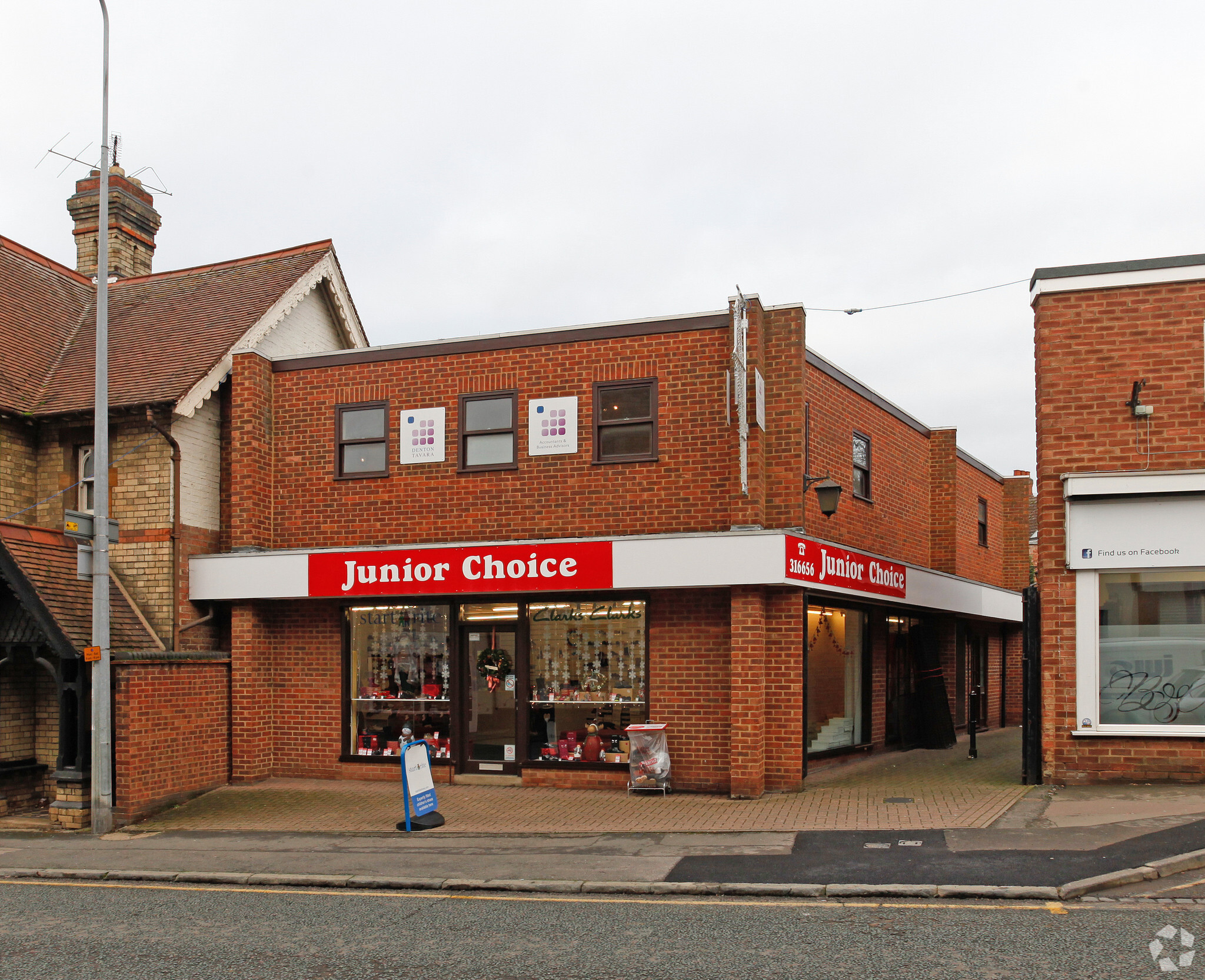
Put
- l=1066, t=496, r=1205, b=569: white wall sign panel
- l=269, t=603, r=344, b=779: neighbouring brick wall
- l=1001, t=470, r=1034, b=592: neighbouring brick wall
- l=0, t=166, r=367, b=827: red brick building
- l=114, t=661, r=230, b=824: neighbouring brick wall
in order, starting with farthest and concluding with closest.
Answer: l=1001, t=470, r=1034, b=592: neighbouring brick wall
l=269, t=603, r=344, b=779: neighbouring brick wall
l=0, t=166, r=367, b=827: red brick building
l=114, t=661, r=230, b=824: neighbouring brick wall
l=1066, t=496, r=1205, b=569: white wall sign panel

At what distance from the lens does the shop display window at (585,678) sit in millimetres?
14898

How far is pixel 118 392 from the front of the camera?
1628 centimetres

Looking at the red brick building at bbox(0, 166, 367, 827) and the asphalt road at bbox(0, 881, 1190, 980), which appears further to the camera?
the red brick building at bbox(0, 166, 367, 827)

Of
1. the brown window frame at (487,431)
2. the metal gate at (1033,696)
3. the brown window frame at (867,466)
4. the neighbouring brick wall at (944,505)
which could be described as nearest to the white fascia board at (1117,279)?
the metal gate at (1033,696)

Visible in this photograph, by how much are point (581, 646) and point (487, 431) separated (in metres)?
3.38

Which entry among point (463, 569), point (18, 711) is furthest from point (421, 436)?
point (18, 711)

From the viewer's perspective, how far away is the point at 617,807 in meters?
13.5

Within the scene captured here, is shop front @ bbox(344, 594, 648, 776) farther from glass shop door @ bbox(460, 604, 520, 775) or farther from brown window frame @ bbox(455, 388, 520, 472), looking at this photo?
brown window frame @ bbox(455, 388, 520, 472)

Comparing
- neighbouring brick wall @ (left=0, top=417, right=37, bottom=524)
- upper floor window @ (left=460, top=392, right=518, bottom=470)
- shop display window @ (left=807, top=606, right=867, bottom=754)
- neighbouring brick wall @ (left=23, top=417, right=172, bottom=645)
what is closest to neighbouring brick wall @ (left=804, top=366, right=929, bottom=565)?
shop display window @ (left=807, top=606, right=867, bottom=754)

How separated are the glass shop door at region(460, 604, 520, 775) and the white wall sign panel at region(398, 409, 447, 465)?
231 cm

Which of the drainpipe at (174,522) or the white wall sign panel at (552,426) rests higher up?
the white wall sign panel at (552,426)

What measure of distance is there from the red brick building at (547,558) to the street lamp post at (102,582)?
0.65 meters

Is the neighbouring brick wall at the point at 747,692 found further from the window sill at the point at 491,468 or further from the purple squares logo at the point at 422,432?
the purple squares logo at the point at 422,432

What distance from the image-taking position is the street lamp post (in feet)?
43.2
